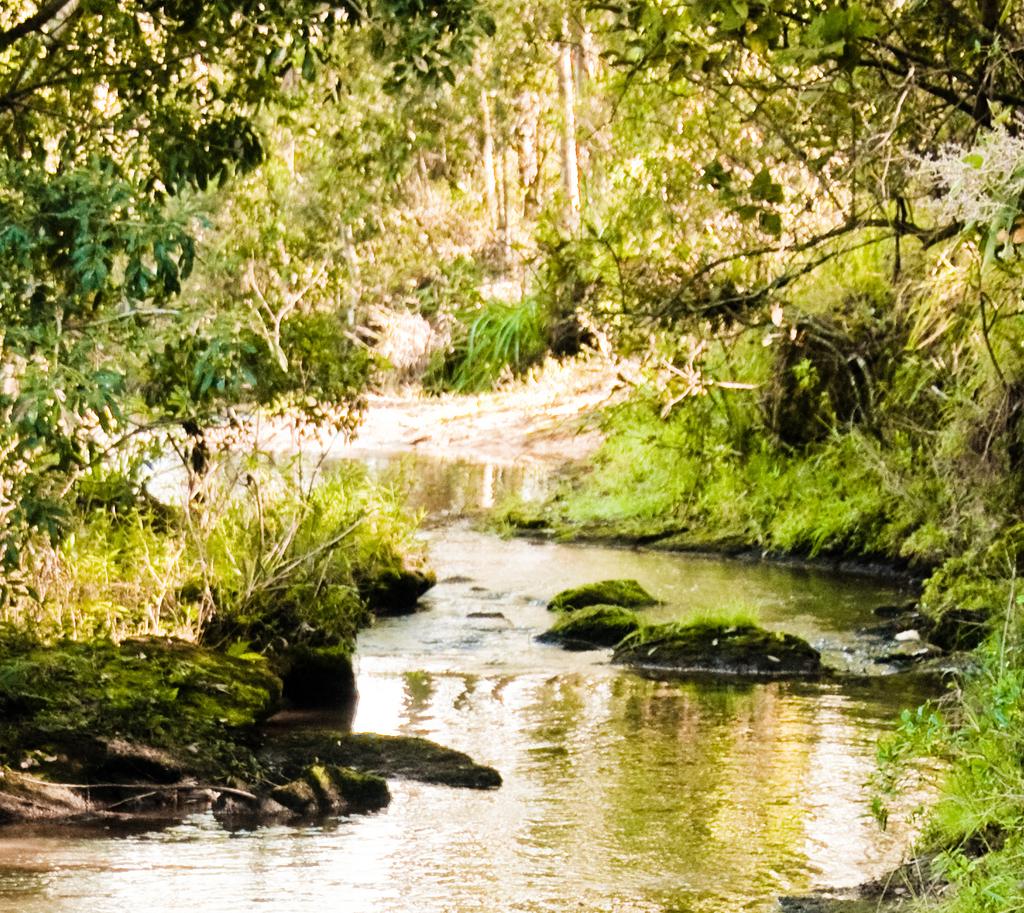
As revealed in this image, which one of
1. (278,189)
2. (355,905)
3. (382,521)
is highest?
(278,189)

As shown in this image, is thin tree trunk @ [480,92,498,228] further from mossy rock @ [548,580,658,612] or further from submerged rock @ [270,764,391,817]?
submerged rock @ [270,764,391,817]

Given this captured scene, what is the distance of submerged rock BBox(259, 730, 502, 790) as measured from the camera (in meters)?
9.80

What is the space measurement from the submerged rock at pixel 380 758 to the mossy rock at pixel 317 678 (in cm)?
144

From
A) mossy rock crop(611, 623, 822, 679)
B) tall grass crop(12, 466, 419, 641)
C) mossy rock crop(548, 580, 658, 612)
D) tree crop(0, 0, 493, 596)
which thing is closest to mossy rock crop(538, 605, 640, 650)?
mossy rock crop(611, 623, 822, 679)

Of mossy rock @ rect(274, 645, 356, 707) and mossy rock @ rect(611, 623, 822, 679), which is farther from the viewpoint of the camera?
mossy rock @ rect(611, 623, 822, 679)

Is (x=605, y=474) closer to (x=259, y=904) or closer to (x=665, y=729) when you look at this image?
(x=665, y=729)

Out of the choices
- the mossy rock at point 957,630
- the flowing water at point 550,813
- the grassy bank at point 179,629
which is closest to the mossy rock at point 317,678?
the grassy bank at point 179,629

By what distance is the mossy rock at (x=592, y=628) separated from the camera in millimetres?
14281

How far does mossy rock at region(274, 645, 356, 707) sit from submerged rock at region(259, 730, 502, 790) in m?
1.44

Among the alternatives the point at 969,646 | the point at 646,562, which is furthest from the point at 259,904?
the point at 646,562

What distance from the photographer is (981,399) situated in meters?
11.8

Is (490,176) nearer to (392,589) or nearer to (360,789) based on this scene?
(392,589)

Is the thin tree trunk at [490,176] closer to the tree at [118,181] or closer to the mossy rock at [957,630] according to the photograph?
the mossy rock at [957,630]

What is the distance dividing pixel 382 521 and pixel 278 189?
920 cm
